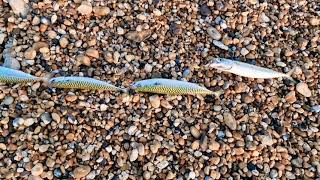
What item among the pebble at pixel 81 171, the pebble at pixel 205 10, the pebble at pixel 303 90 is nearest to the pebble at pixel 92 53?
the pebble at pixel 81 171

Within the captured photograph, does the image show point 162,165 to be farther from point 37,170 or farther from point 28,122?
point 28,122

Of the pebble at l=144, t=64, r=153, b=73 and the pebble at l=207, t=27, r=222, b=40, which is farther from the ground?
the pebble at l=207, t=27, r=222, b=40

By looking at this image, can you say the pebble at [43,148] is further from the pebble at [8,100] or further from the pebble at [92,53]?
the pebble at [92,53]

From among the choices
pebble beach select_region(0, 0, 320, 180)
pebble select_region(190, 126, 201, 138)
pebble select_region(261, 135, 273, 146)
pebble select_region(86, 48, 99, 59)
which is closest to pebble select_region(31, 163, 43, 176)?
pebble beach select_region(0, 0, 320, 180)

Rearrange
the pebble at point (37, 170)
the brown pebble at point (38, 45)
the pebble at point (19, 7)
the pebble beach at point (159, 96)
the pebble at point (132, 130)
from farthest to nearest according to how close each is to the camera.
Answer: the pebble at point (19, 7)
the brown pebble at point (38, 45)
the pebble at point (132, 130)
the pebble beach at point (159, 96)
the pebble at point (37, 170)

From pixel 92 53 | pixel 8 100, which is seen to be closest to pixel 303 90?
pixel 92 53

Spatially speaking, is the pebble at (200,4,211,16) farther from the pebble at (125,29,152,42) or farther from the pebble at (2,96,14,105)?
the pebble at (2,96,14,105)

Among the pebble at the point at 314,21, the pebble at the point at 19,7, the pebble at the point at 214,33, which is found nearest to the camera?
the pebble at the point at 19,7
